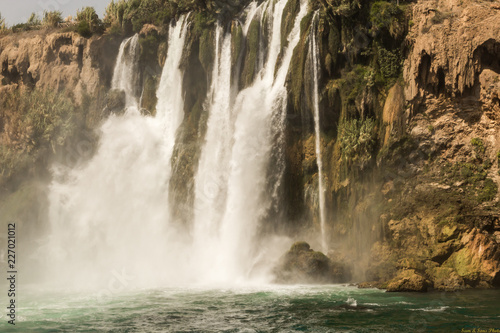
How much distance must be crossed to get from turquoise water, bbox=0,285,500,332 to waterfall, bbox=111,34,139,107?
1106 inches

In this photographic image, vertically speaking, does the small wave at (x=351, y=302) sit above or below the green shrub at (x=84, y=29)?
below

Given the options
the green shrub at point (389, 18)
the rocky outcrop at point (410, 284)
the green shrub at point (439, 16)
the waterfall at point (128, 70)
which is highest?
the waterfall at point (128, 70)

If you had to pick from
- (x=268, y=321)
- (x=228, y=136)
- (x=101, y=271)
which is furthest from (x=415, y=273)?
(x=101, y=271)

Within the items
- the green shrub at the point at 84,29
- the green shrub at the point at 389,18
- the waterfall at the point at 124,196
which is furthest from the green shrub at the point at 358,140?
the green shrub at the point at 84,29

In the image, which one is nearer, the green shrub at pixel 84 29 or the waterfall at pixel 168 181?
the waterfall at pixel 168 181

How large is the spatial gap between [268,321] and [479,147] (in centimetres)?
1454

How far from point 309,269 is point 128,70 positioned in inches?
1246

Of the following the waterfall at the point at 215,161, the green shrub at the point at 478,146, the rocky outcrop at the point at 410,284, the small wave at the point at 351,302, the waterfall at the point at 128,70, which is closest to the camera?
the small wave at the point at 351,302

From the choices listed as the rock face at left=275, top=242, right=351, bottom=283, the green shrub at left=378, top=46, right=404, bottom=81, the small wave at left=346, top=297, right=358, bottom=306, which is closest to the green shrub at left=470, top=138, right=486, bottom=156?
the green shrub at left=378, top=46, right=404, bottom=81

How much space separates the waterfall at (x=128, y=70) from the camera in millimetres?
51312

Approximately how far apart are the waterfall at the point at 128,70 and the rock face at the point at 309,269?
27.6m

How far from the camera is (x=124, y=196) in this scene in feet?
147

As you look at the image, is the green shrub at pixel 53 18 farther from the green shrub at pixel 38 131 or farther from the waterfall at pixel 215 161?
the waterfall at pixel 215 161

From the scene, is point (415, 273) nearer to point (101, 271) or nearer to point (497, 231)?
point (497, 231)
